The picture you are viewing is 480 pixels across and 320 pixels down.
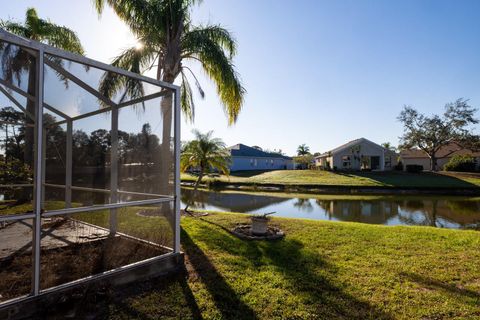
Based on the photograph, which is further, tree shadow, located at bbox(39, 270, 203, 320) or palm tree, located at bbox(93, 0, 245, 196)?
palm tree, located at bbox(93, 0, 245, 196)

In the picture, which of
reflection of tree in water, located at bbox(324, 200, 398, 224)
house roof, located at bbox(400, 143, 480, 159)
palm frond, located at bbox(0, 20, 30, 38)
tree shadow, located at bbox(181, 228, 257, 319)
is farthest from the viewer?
house roof, located at bbox(400, 143, 480, 159)

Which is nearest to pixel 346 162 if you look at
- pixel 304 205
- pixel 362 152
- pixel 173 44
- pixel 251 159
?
pixel 362 152

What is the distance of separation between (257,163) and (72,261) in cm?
3662

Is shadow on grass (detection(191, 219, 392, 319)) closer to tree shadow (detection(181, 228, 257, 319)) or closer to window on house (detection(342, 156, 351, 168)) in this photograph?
tree shadow (detection(181, 228, 257, 319))

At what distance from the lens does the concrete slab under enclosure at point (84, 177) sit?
10.0 ft

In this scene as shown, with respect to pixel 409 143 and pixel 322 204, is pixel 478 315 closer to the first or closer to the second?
pixel 322 204

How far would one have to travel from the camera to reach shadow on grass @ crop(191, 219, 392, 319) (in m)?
3.38

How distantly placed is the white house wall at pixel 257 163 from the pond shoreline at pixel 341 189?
41.7 ft

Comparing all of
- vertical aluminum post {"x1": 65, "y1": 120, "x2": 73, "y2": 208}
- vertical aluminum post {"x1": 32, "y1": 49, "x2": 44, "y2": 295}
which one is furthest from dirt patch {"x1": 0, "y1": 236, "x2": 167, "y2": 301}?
vertical aluminum post {"x1": 65, "y1": 120, "x2": 73, "y2": 208}

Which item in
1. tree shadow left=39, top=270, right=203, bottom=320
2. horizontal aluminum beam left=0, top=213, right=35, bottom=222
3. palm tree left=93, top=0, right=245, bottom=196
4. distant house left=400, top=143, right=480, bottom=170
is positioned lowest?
tree shadow left=39, top=270, right=203, bottom=320

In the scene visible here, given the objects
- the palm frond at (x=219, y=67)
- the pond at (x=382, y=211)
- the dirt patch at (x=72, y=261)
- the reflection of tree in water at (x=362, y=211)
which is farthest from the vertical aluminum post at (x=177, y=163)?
the reflection of tree in water at (x=362, y=211)

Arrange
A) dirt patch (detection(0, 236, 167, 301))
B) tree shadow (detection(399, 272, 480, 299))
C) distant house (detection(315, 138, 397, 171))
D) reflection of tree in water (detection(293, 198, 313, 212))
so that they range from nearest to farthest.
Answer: dirt patch (detection(0, 236, 167, 301)) → tree shadow (detection(399, 272, 480, 299)) → reflection of tree in water (detection(293, 198, 313, 212)) → distant house (detection(315, 138, 397, 171))

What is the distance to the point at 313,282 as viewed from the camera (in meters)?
4.12

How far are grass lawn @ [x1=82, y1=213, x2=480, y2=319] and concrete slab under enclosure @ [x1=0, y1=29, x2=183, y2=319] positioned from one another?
0.59 meters
